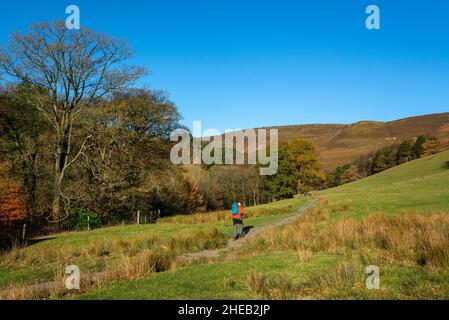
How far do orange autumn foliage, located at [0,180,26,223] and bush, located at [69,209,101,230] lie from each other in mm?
4894

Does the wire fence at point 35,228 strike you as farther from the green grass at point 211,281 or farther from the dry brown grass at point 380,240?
the green grass at point 211,281

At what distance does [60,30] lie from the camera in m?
26.3

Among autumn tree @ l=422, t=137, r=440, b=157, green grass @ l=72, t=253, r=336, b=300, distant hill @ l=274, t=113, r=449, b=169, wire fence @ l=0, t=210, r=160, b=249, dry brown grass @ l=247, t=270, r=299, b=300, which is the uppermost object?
distant hill @ l=274, t=113, r=449, b=169

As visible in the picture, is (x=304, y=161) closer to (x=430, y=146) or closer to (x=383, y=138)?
(x=430, y=146)

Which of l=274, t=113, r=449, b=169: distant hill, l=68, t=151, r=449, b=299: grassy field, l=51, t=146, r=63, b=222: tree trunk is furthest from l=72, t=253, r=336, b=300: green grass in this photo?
l=274, t=113, r=449, b=169: distant hill

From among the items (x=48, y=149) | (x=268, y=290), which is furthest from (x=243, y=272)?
Answer: (x=48, y=149)

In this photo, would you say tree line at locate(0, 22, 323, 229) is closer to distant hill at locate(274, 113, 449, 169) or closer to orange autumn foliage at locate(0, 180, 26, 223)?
orange autumn foliage at locate(0, 180, 26, 223)

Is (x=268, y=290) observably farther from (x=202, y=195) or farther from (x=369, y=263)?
(x=202, y=195)

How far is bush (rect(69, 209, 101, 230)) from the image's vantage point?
27109 millimetres

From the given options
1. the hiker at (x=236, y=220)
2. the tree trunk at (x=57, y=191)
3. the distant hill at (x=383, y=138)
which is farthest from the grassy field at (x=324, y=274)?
the distant hill at (x=383, y=138)

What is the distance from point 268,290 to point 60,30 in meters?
27.1

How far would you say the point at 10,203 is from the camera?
22.2 m

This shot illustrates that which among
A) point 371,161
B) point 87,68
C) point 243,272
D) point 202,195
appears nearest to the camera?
point 243,272

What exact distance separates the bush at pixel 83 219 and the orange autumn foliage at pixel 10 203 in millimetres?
4894
